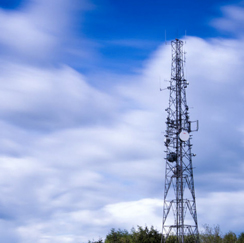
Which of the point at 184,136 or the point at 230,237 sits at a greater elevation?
the point at 184,136

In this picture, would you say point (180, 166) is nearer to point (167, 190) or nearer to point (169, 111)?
point (167, 190)

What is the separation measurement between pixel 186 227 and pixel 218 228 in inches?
602

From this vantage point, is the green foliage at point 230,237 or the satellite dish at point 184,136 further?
the green foliage at point 230,237

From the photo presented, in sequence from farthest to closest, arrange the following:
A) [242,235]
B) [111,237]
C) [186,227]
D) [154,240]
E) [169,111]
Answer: [242,235] < [111,237] < [154,240] < [169,111] < [186,227]

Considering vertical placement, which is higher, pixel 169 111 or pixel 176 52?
pixel 176 52

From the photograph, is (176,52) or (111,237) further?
(111,237)

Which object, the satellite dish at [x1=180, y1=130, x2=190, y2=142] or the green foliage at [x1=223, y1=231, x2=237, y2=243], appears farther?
the green foliage at [x1=223, y1=231, x2=237, y2=243]

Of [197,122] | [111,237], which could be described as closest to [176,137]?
[197,122]

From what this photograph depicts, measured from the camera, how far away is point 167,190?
58219 mm

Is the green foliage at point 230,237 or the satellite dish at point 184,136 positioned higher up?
the satellite dish at point 184,136

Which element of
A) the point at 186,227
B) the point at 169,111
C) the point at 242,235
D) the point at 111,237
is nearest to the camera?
the point at 186,227

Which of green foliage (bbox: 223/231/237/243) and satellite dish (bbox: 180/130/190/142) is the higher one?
satellite dish (bbox: 180/130/190/142)

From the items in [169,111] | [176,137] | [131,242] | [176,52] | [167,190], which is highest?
[176,52]

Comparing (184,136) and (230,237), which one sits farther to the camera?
(230,237)
